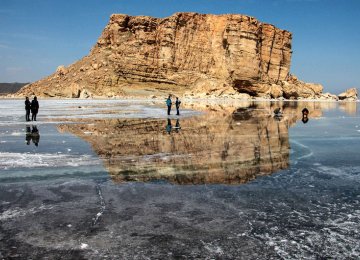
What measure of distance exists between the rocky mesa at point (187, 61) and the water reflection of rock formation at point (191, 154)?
60.5 metres

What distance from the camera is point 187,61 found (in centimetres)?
8488

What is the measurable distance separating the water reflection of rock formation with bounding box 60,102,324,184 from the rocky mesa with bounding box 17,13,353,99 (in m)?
60.5

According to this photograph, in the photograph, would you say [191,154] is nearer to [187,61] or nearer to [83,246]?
[83,246]

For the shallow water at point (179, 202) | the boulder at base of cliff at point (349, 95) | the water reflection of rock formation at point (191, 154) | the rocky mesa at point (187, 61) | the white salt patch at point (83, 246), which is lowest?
the white salt patch at point (83, 246)

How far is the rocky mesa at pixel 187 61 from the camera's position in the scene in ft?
259

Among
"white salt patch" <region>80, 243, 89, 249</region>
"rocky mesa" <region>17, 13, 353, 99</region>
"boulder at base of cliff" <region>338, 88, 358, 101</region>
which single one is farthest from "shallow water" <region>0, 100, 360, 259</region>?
"boulder at base of cliff" <region>338, 88, 358, 101</region>

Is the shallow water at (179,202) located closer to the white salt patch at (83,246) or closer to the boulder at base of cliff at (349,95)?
the white salt patch at (83,246)

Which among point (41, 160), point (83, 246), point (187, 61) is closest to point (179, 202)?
point (83, 246)

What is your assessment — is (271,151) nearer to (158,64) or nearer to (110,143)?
(110,143)

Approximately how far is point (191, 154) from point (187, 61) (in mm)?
76285

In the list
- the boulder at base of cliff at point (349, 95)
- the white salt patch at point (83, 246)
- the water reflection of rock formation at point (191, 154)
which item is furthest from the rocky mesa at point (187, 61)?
the white salt patch at point (83, 246)

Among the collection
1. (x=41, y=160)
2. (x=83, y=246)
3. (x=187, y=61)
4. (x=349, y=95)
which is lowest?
(x=83, y=246)

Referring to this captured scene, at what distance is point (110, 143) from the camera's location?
1247 cm

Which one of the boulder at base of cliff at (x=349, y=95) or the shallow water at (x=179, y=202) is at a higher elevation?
the boulder at base of cliff at (x=349, y=95)
